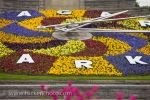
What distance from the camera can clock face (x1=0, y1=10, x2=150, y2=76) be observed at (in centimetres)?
1145

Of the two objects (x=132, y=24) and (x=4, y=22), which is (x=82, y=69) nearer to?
(x=132, y=24)

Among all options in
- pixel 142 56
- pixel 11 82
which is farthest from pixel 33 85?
pixel 142 56

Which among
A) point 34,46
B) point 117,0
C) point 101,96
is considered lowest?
point 101,96

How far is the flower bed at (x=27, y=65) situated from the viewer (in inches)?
443

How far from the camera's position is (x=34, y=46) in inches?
520

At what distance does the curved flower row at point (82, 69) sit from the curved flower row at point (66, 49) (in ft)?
1.68

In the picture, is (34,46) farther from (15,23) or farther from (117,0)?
(117,0)

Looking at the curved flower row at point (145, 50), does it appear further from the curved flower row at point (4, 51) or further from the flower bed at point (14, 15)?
the flower bed at point (14, 15)

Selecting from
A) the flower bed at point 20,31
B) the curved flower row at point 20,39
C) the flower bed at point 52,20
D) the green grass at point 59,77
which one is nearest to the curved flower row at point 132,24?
the flower bed at point 52,20

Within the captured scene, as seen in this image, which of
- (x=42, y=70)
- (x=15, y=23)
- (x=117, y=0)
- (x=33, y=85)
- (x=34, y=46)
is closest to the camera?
(x=33, y=85)

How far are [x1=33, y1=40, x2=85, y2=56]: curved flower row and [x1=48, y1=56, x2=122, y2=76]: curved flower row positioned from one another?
0.51 metres

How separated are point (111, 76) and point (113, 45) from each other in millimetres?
2571

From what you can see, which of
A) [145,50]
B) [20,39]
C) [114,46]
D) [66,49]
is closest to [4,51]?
[20,39]

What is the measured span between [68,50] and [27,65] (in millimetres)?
1751
